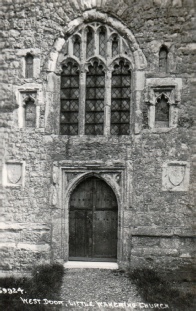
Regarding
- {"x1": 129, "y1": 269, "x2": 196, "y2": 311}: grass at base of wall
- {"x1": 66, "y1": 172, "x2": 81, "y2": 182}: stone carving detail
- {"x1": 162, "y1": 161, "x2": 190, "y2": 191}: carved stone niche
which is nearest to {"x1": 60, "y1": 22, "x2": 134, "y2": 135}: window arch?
{"x1": 66, "y1": 172, "x2": 81, "y2": 182}: stone carving detail

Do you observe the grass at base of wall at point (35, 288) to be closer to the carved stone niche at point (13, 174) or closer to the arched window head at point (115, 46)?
the carved stone niche at point (13, 174)

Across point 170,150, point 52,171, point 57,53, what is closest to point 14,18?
point 57,53

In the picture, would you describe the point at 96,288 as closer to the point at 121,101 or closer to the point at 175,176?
the point at 175,176

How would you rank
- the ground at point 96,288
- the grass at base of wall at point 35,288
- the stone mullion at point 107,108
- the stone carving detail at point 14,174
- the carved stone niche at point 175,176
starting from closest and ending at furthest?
1. the grass at base of wall at point 35,288
2. the ground at point 96,288
3. the carved stone niche at point 175,176
4. the stone mullion at point 107,108
5. the stone carving detail at point 14,174

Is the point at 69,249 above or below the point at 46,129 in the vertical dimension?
below

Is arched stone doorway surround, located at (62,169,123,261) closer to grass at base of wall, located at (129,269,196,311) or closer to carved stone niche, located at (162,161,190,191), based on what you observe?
grass at base of wall, located at (129,269,196,311)

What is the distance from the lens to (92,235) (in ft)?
25.1

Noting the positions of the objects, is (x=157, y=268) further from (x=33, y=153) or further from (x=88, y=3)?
(x=88, y=3)

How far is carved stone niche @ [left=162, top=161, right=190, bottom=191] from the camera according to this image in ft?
23.4

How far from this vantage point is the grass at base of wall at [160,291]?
6059mm

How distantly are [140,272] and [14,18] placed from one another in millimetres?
6065

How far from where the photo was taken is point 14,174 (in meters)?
7.63

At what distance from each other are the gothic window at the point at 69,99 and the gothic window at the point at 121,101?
83 centimetres

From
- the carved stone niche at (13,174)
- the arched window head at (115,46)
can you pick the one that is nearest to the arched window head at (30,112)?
the carved stone niche at (13,174)
